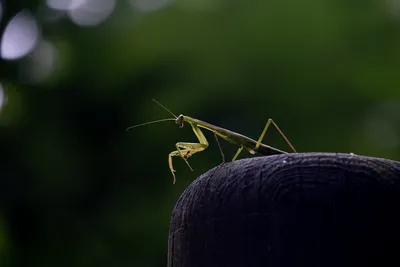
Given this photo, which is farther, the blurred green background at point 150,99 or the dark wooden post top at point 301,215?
the blurred green background at point 150,99

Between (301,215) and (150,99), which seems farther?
(150,99)

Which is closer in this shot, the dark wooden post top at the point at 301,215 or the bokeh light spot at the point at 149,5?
the dark wooden post top at the point at 301,215

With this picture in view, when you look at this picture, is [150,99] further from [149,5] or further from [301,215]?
[301,215]

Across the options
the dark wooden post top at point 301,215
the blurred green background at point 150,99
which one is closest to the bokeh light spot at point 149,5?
the blurred green background at point 150,99

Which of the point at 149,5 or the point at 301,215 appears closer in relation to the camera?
the point at 301,215

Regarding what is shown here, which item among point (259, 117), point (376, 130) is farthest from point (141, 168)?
point (376, 130)

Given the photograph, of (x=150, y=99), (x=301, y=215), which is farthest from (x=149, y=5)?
(x=301, y=215)

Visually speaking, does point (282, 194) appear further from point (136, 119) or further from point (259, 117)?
point (136, 119)

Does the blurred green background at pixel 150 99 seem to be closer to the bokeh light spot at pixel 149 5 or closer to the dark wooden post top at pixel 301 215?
the bokeh light spot at pixel 149 5
